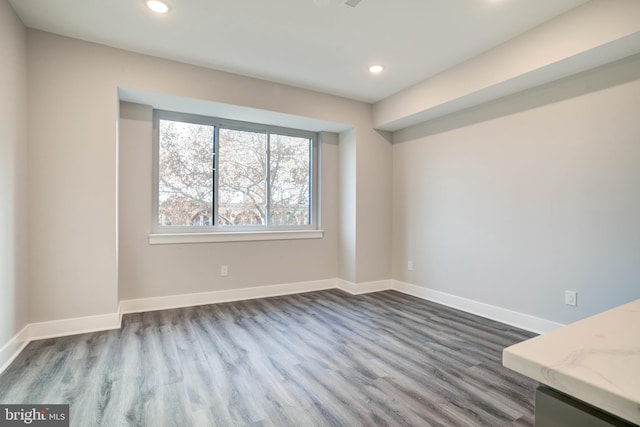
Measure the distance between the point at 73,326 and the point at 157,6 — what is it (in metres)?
2.71

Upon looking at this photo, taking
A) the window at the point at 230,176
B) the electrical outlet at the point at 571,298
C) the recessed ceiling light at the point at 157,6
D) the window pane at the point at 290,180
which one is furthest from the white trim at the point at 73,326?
the electrical outlet at the point at 571,298

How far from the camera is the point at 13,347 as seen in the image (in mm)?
2355

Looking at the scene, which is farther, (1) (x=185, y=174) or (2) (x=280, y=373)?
(1) (x=185, y=174)

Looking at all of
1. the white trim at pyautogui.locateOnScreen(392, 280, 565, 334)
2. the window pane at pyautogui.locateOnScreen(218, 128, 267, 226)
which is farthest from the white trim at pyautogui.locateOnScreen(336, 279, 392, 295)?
the window pane at pyautogui.locateOnScreen(218, 128, 267, 226)

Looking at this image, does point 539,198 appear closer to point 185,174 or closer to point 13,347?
point 185,174

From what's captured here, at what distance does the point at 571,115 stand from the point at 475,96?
2.67 feet

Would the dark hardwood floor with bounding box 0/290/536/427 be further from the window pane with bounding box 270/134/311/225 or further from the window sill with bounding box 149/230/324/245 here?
the window pane with bounding box 270/134/311/225

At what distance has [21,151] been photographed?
2510mm

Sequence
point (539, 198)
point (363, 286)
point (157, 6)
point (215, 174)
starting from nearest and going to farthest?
point (157, 6), point (539, 198), point (215, 174), point (363, 286)

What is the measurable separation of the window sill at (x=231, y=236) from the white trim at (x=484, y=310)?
4.84ft

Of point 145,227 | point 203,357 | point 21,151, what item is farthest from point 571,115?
point 21,151

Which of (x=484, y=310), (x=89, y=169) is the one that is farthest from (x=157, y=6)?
(x=484, y=310)

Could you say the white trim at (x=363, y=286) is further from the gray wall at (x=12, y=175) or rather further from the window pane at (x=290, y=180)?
the gray wall at (x=12, y=175)

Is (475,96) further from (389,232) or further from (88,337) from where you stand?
(88,337)
